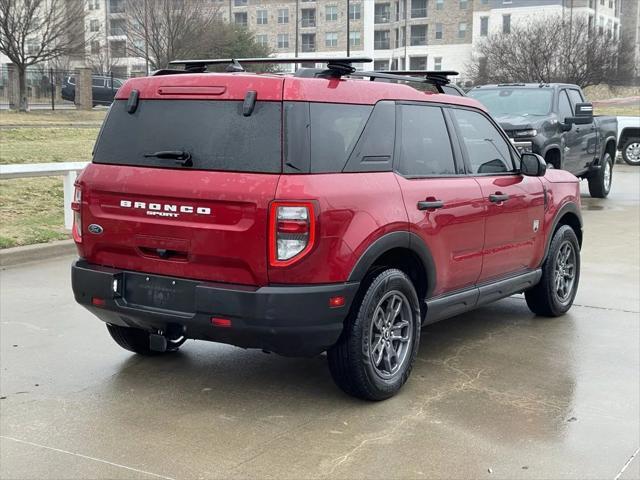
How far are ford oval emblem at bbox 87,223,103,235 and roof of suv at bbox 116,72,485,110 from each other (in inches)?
31.7

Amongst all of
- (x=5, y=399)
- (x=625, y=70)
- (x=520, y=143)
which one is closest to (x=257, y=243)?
(x=5, y=399)

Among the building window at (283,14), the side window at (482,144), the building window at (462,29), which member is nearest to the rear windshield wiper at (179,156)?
the side window at (482,144)

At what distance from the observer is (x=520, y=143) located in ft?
45.0

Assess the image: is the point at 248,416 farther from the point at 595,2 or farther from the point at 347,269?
the point at 595,2

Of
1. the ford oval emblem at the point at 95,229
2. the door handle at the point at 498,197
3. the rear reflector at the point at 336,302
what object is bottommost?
the rear reflector at the point at 336,302

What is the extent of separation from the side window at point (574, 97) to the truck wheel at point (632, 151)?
9088mm

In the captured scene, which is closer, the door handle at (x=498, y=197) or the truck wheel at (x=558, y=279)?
the door handle at (x=498, y=197)

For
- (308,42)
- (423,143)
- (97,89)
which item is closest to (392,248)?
(423,143)

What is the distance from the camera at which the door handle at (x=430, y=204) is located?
5293 mm

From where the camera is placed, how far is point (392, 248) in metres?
5.05

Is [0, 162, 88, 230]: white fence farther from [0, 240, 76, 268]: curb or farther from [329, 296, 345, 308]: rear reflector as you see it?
[329, 296, 345, 308]: rear reflector

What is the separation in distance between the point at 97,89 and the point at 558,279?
1484 inches

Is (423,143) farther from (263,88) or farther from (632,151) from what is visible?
(632,151)

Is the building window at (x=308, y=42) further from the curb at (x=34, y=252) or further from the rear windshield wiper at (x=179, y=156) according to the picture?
the rear windshield wiper at (x=179, y=156)
